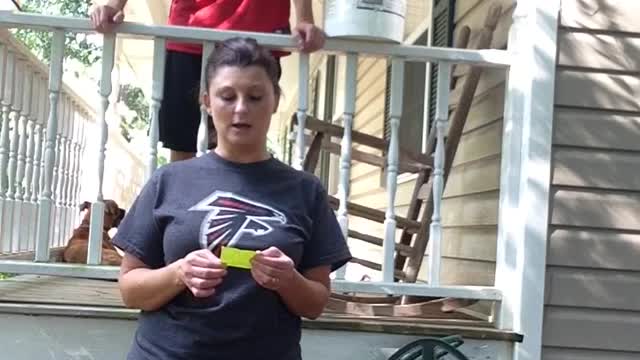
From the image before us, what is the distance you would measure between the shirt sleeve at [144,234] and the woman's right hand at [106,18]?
1238 mm

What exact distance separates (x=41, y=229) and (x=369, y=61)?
16.0ft

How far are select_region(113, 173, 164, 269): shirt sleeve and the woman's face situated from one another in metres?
0.21

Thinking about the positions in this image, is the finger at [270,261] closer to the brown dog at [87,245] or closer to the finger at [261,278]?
the finger at [261,278]

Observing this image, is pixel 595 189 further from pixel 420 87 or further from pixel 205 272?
pixel 420 87

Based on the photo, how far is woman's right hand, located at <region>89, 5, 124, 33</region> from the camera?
285cm

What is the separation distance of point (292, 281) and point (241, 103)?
0.39 metres

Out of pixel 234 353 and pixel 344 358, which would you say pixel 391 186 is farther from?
pixel 234 353

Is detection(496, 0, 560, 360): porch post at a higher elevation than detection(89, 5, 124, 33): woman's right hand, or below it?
below

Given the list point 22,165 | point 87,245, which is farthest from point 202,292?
point 22,165

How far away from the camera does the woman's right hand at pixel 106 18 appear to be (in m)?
2.85

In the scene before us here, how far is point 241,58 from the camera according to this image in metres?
1.76

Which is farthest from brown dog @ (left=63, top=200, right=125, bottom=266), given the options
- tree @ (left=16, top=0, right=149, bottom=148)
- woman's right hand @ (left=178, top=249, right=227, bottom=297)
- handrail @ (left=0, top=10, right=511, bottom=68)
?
tree @ (left=16, top=0, right=149, bottom=148)

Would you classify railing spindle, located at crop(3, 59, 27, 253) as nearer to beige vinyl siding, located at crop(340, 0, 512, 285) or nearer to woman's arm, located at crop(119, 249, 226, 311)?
beige vinyl siding, located at crop(340, 0, 512, 285)

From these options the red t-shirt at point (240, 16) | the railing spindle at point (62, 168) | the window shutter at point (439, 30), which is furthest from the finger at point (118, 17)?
the railing spindle at point (62, 168)
